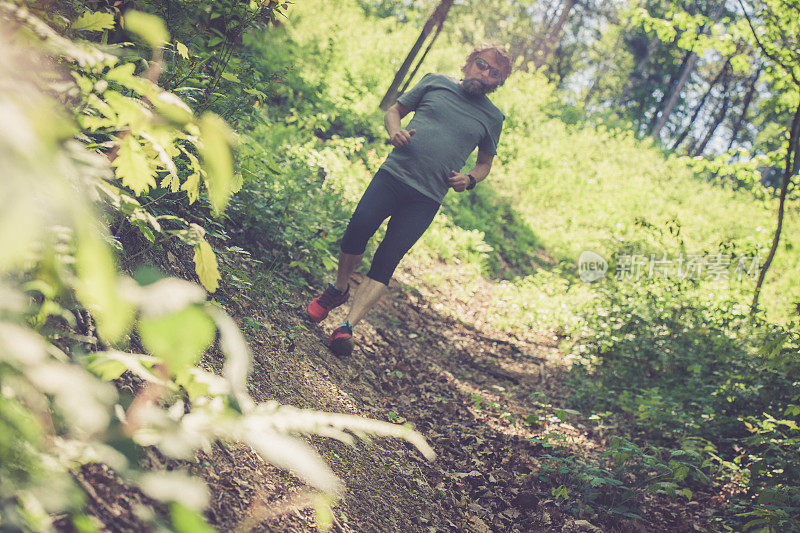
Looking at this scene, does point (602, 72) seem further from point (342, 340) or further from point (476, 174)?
point (342, 340)

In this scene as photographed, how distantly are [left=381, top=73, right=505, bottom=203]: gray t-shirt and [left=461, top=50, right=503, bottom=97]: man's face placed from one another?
0.07 m

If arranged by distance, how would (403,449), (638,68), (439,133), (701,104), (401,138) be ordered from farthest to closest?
(701,104)
(638,68)
(439,133)
(401,138)
(403,449)

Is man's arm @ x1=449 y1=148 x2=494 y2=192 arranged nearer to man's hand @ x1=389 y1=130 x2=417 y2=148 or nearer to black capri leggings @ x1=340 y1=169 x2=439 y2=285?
black capri leggings @ x1=340 y1=169 x2=439 y2=285

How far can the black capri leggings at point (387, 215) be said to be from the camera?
362cm

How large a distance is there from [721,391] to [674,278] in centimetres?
362

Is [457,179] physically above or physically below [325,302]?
above

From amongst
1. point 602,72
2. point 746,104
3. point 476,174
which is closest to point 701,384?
point 476,174

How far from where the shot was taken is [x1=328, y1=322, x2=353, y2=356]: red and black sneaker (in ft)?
11.7

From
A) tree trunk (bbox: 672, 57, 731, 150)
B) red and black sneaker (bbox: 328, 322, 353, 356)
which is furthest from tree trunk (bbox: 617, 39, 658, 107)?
red and black sneaker (bbox: 328, 322, 353, 356)

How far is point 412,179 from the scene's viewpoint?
360 cm

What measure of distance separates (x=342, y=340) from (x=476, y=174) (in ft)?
5.05

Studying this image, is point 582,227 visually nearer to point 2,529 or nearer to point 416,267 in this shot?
point 416,267

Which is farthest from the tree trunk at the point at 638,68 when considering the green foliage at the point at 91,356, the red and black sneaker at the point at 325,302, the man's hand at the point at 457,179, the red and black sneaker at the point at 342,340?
the green foliage at the point at 91,356

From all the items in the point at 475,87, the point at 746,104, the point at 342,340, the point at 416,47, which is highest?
the point at 746,104
